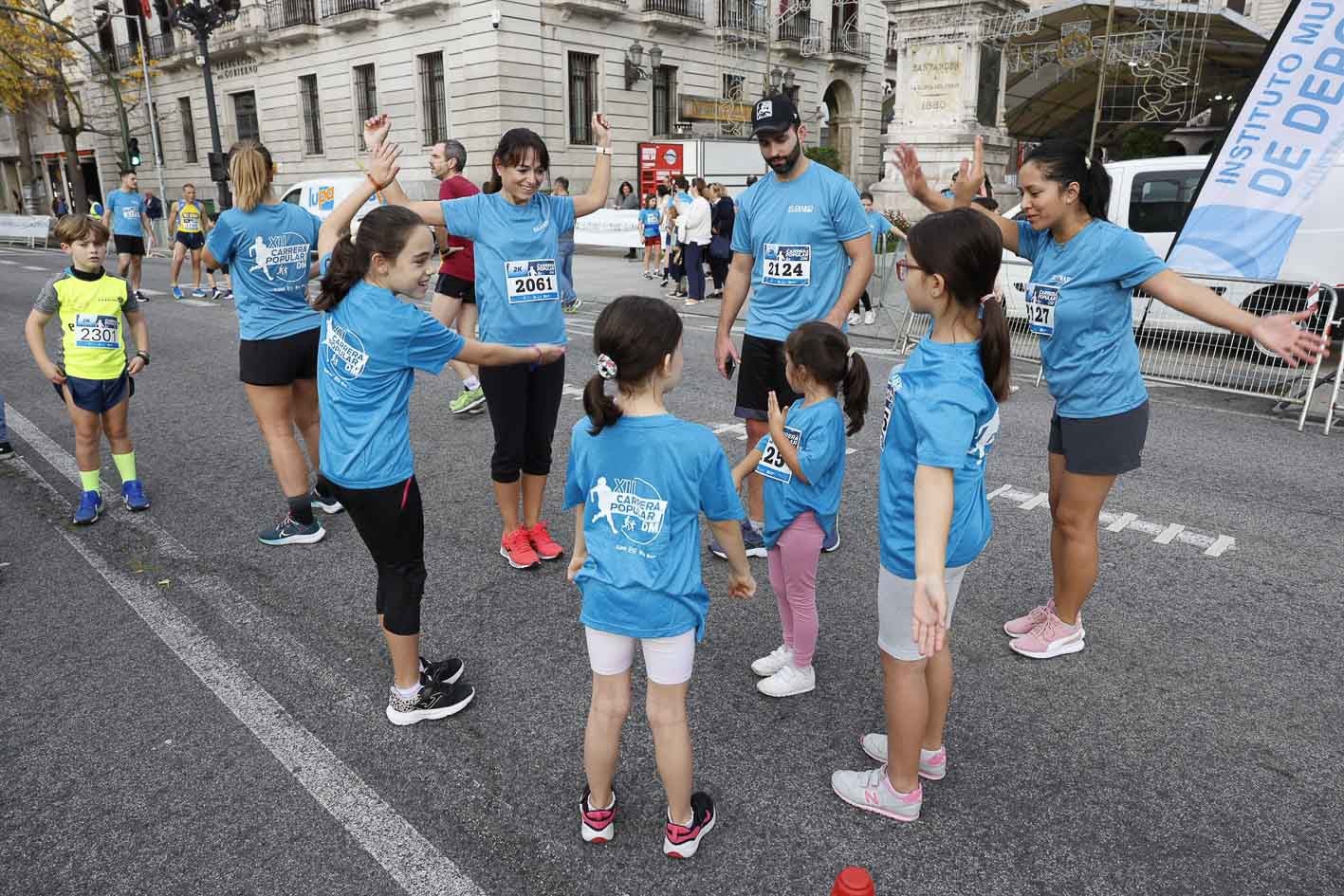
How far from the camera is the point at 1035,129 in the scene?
34406mm

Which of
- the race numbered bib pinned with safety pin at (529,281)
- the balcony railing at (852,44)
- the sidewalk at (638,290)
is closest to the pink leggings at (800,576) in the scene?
the race numbered bib pinned with safety pin at (529,281)

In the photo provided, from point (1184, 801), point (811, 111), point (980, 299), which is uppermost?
point (811, 111)

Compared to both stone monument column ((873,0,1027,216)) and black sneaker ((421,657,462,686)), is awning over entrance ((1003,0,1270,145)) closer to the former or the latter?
stone monument column ((873,0,1027,216))

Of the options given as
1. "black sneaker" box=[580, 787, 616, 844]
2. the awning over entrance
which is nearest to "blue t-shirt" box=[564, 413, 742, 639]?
"black sneaker" box=[580, 787, 616, 844]

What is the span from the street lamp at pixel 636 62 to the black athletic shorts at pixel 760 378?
28.1m

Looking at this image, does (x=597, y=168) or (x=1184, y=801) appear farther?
(x=597, y=168)

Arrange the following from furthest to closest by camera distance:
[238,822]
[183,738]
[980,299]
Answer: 1. [183,738]
2. [238,822]
3. [980,299]

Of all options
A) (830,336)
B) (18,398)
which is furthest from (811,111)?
(830,336)

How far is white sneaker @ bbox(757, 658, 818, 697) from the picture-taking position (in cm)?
328

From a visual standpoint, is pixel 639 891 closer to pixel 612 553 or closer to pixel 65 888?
pixel 612 553

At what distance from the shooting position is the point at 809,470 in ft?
10.1

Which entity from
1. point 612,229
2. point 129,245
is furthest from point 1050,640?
point 612,229

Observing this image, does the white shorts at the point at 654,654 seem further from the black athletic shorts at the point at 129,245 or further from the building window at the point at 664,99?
the building window at the point at 664,99

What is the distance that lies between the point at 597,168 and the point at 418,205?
3.15ft
